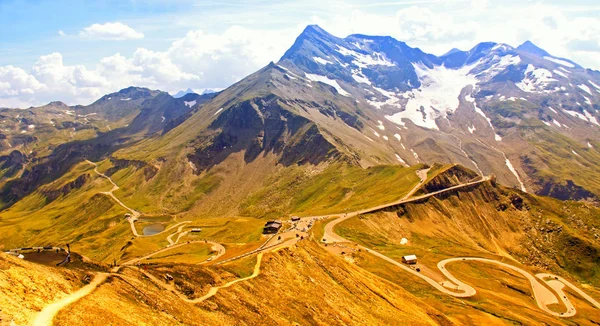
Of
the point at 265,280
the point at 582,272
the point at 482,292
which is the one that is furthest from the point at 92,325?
the point at 582,272

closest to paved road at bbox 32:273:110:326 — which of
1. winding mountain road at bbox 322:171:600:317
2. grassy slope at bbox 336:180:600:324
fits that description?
grassy slope at bbox 336:180:600:324

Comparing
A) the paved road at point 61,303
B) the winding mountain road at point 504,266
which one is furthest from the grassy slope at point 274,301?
the winding mountain road at point 504,266

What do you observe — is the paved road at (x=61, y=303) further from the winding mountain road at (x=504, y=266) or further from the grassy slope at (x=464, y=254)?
→ the winding mountain road at (x=504, y=266)

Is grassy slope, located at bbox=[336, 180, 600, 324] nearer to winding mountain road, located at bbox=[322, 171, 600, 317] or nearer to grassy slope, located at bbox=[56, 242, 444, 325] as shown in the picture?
winding mountain road, located at bbox=[322, 171, 600, 317]

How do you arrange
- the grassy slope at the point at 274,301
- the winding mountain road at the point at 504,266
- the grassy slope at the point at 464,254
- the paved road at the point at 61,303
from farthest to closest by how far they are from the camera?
the winding mountain road at the point at 504,266 < the grassy slope at the point at 464,254 < the grassy slope at the point at 274,301 < the paved road at the point at 61,303

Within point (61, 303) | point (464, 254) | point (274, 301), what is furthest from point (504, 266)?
point (61, 303)

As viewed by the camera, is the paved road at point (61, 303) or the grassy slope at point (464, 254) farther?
the grassy slope at point (464, 254)

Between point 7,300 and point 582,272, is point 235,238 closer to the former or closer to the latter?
point 7,300

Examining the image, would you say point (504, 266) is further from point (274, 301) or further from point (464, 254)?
point (274, 301)
